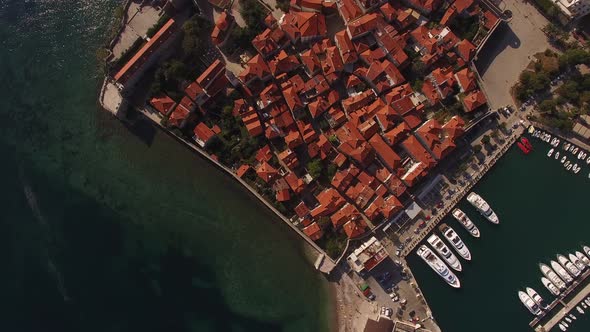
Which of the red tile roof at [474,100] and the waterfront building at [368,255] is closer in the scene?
the red tile roof at [474,100]

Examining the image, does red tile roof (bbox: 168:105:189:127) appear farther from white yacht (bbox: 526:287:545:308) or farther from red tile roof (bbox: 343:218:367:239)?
white yacht (bbox: 526:287:545:308)

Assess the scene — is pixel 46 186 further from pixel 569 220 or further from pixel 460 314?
pixel 569 220

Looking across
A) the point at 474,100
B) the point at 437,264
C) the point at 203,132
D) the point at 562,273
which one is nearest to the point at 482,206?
the point at 437,264

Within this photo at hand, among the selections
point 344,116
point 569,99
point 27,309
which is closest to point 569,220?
point 569,99

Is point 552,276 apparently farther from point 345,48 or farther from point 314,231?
point 345,48

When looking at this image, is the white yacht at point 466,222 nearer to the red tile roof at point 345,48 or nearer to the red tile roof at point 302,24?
the red tile roof at point 345,48

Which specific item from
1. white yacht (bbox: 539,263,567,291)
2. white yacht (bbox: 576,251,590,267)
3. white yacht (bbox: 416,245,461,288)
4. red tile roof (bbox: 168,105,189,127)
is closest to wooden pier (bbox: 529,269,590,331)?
white yacht (bbox: 539,263,567,291)

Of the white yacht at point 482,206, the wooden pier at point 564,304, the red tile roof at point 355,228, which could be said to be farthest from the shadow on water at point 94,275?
the wooden pier at point 564,304
